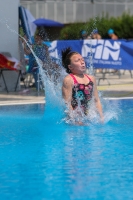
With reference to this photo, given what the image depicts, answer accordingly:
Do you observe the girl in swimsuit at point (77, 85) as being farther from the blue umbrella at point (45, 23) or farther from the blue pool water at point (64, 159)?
the blue umbrella at point (45, 23)

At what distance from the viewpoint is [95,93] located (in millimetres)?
8852

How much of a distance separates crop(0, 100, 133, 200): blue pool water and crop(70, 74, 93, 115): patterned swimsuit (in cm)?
35

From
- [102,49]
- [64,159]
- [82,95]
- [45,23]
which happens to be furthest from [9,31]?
[45,23]

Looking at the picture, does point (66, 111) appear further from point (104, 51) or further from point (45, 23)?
point (45, 23)

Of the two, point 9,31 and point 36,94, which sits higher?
point 9,31

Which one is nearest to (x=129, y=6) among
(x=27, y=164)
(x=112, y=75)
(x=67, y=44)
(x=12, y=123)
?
(x=112, y=75)

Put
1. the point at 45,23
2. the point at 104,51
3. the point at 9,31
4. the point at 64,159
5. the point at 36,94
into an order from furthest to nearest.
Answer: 1. the point at 45,23
2. the point at 104,51
3. the point at 9,31
4. the point at 36,94
5. the point at 64,159

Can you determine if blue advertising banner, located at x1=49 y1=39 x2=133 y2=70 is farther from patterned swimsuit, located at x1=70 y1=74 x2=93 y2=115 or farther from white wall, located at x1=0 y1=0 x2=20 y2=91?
patterned swimsuit, located at x1=70 y1=74 x2=93 y2=115

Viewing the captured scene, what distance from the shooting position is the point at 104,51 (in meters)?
15.2

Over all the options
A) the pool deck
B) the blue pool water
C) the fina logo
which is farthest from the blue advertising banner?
the blue pool water

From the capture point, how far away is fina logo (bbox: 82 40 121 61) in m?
14.9

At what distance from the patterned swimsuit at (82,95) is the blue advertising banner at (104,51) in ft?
18.5

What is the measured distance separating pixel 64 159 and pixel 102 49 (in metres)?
9.24

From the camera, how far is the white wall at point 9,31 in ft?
47.2
